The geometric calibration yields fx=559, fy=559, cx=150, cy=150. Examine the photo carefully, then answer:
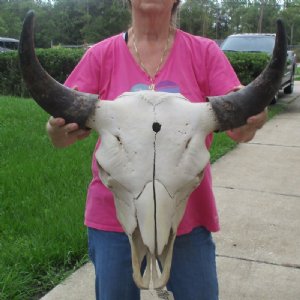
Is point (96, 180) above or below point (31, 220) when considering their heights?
above

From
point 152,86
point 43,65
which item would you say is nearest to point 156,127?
point 152,86

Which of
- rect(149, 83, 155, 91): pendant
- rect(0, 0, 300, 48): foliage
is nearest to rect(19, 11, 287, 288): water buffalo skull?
rect(149, 83, 155, 91): pendant

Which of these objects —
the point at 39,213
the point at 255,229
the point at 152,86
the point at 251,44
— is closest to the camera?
the point at 152,86

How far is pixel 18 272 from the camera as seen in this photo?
4.16 m

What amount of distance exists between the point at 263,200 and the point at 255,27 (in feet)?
212

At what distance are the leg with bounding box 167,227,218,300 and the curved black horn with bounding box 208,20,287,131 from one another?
1.94ft

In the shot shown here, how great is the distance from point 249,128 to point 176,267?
718 millimetres

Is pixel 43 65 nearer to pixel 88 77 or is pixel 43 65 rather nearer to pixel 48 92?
pixel 88 77

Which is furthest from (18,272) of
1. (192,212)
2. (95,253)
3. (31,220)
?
(192,212)

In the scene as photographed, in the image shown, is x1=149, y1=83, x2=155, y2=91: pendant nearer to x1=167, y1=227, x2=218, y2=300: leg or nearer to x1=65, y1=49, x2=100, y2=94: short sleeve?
x1=65, y1=49, x2=100, y2=94: short sleeve

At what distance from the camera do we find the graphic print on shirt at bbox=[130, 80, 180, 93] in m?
2.27

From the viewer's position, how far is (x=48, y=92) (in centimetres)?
203

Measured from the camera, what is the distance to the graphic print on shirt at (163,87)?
2273 mm

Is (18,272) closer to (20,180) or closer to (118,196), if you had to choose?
(20,180)
